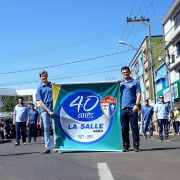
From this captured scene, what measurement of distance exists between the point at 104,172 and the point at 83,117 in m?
2.99

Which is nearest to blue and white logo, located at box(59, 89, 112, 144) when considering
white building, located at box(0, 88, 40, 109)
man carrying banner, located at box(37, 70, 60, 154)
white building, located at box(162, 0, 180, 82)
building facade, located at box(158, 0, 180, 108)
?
man carrying banner, located at box(37, 70, 60, 154)

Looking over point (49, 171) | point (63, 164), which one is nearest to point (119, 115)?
point (63, 164)

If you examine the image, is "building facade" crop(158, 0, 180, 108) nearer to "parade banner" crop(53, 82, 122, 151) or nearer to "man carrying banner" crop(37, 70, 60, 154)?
"parade banner" crop(53, 82, 122, 151)

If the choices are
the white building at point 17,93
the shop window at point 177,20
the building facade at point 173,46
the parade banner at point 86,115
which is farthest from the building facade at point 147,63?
the parade banner at point 86,115

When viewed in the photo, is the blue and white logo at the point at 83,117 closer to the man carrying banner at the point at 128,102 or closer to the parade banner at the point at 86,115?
the parade banner at the point at 86,115

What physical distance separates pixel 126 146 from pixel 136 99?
1.07 metres

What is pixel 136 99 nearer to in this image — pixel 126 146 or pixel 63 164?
pixel 126 146

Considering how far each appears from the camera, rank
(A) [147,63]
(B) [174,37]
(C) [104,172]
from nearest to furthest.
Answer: (C) [104,172], (B) [174,37], (A) [147,63]

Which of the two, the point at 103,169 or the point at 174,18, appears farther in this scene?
the point at 174,18

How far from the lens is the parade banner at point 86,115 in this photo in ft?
29.4

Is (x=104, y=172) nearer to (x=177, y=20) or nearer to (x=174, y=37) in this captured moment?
(x=177, y=20)

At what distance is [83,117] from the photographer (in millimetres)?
9031

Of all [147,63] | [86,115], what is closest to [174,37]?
[147,63]

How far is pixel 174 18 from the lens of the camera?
43219mm
